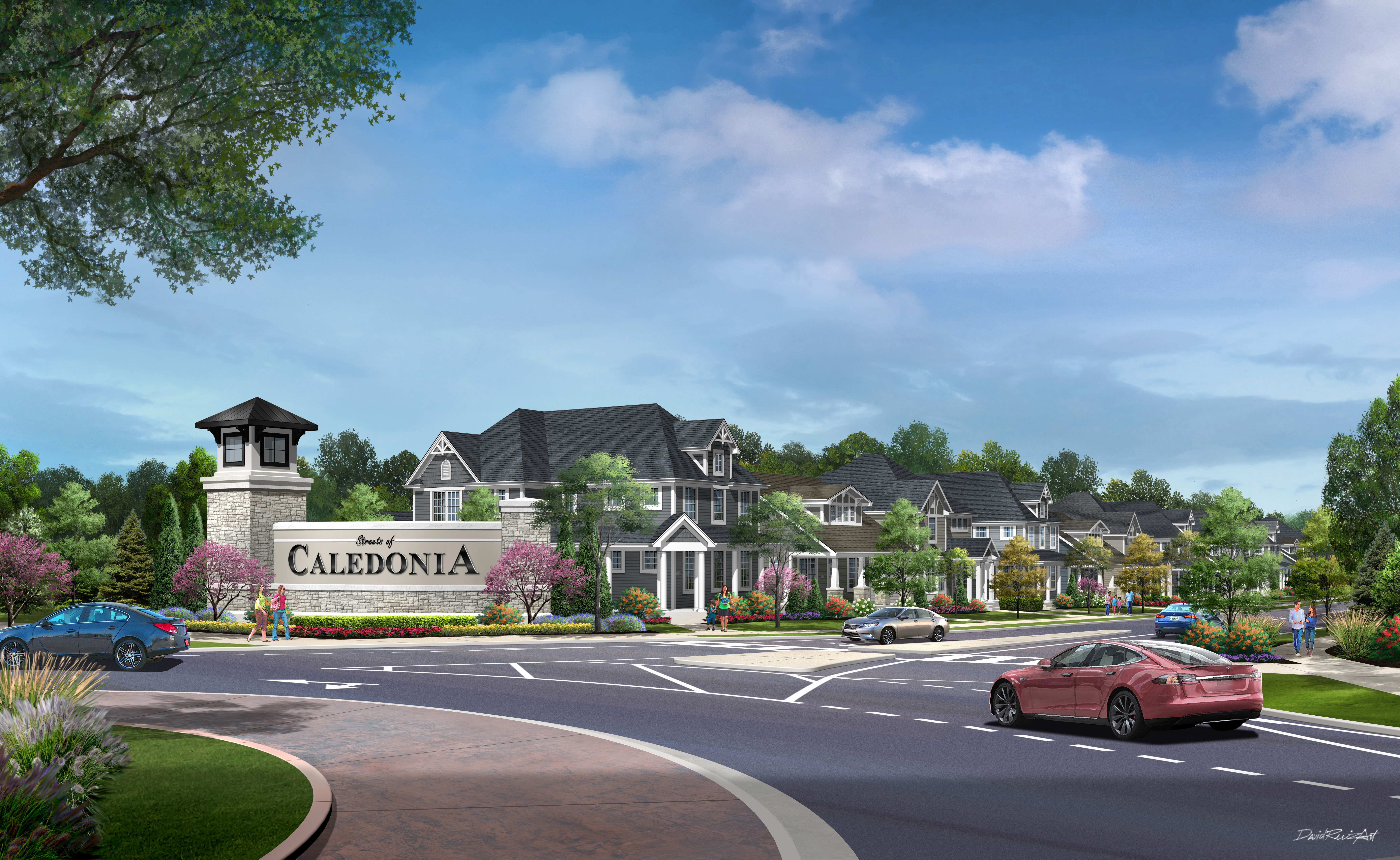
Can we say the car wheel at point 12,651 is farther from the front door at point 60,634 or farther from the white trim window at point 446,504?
the white trim window at point 446,504

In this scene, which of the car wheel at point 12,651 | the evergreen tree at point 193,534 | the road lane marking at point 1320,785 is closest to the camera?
the road lane marking at point 1320,785

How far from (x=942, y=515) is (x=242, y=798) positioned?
7261 cm

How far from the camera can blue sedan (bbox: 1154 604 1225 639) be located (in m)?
45.9

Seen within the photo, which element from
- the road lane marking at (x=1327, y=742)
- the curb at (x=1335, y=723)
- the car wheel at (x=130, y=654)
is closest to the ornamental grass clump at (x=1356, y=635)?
the curb at (x=1335, y=723)

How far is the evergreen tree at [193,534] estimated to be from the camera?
159 ft

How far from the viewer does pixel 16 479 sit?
8256cm

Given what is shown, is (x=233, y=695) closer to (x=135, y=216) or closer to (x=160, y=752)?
(x=160, y=752)

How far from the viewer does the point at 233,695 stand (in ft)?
69.9

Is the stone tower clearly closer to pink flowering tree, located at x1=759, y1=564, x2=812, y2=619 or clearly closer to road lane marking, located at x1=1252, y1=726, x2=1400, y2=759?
pink flowering tree, located at x1=759, y1=564, x2=812, y2=619

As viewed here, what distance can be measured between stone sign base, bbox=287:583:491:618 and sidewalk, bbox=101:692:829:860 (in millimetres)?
27093

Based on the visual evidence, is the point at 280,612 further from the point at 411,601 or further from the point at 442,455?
the point at 442,455

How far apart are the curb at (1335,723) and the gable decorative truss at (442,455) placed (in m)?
46.4

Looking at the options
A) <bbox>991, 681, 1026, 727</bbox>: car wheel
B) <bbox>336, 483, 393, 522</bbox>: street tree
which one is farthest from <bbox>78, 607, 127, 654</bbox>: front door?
<bbox>336, 483, 393, 522</bbox>: street tree

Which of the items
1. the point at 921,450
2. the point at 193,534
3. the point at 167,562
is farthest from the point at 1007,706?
the point at 921,450
